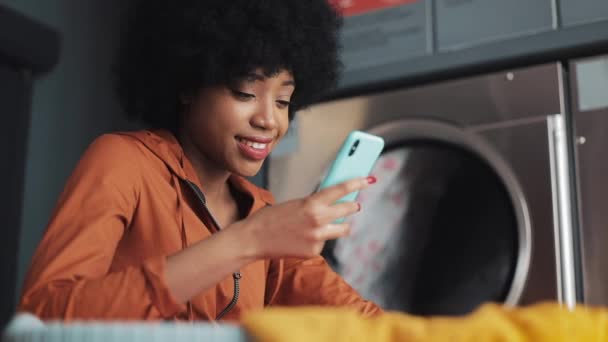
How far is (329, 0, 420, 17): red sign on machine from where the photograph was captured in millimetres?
1926

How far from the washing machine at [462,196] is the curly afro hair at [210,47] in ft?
1.54

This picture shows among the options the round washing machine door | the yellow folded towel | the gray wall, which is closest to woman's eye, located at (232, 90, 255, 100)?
the yellow folded towel

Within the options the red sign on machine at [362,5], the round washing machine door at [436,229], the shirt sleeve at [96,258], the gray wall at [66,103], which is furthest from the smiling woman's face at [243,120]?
the gray wall at [66,103]

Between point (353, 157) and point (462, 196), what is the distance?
31.7 inches

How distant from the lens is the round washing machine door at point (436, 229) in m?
1.60

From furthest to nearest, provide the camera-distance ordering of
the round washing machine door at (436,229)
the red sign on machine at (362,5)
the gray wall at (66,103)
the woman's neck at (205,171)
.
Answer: the gray wall at (66,103)
the red sign on machine at (362,5)
the round washing machine door at (436,229)
the woman's neck at (205,171)

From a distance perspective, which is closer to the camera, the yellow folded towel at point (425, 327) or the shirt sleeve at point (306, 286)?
the yellow folded towel at point (425, 327)

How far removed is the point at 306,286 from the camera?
1170 mm

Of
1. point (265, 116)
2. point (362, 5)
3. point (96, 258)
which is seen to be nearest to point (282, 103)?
point (265, 116)

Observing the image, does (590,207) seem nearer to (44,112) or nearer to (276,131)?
(276,131)

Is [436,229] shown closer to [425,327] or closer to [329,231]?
[329,231]

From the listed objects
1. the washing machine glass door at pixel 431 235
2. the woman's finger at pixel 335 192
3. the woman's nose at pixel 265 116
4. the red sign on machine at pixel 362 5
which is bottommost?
the washing machine glass door at pixel 431 235

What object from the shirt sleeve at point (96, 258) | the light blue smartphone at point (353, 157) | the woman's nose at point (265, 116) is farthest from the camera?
the woman's nose at point (265, 116)

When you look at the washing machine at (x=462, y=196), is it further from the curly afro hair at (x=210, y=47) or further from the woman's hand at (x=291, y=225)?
the woman's hand at (x=291, y=225)
